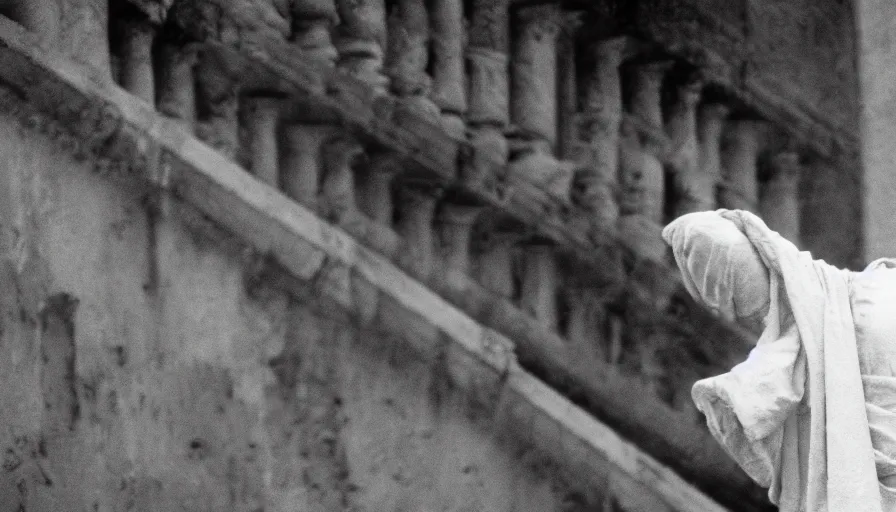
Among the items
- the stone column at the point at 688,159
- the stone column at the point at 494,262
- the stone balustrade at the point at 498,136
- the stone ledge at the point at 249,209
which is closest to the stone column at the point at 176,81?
the stone balustrade at the point at 498,136

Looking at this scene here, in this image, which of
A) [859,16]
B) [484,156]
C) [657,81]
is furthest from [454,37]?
[859,16]

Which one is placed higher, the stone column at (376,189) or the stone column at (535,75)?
the stone column at (535,75)

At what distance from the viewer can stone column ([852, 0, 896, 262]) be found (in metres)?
6.88

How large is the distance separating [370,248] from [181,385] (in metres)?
0.69

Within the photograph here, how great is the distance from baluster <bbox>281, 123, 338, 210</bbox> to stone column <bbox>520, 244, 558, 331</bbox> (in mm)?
742

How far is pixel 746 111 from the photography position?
7.37 metres

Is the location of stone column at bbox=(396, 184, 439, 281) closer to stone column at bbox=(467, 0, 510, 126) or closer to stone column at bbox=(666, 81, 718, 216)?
stone column at bbox=(467, 0, 510, 126)

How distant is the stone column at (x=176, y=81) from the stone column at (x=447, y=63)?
761 mm

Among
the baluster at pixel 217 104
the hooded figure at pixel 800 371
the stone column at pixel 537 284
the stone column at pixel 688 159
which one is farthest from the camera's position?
the stone column at pixel 688 159

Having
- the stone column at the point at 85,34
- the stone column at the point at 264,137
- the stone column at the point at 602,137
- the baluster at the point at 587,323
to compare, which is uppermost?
the stone column at the point at 85,34

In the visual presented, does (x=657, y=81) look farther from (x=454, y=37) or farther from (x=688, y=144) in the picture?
(x=454, y=37)

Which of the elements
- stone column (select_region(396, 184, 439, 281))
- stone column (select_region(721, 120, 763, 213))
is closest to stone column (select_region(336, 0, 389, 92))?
stone column (select_region(396, 184, 439, 281))

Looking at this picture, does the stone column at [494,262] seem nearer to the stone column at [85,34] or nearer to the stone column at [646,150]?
the stone column at [646,150]

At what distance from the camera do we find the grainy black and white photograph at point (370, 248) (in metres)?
6.03
